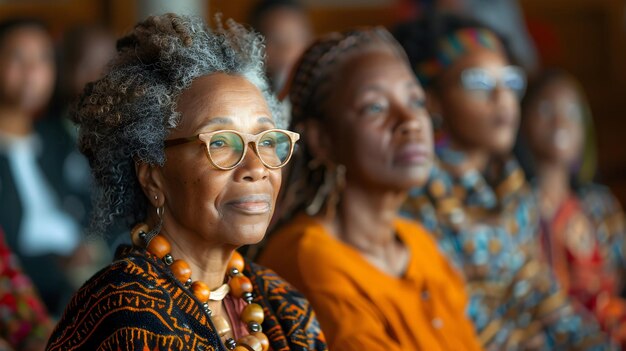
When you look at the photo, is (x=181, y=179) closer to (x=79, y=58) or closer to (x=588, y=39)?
(x=79, y=58)

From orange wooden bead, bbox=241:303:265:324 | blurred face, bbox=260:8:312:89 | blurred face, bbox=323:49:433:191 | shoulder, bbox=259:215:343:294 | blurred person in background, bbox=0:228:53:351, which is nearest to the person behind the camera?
orange wooden bead, bbox=241:303:265:324

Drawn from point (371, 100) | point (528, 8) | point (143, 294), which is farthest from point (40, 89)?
point (528, 8)

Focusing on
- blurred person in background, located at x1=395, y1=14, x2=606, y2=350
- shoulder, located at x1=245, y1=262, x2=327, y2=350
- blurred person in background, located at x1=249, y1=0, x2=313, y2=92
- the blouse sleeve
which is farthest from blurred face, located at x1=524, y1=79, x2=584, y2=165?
shoulder, located at x1=245, y1=262, x2=327, y2=350

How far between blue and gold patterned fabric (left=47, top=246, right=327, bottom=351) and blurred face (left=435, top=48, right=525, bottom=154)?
1.70 metres

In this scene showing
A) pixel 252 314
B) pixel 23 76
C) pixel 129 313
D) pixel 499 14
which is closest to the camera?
pixel 129 313

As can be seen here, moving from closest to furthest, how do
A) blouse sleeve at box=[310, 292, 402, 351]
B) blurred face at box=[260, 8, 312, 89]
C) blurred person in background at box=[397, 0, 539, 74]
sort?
1. blouse sleeve at box=[310, 292, 402, 351]
2. blurred face at box=[260, 8, 312, 89]
3. blurred person in background at box=[397, 0, 539, 74]

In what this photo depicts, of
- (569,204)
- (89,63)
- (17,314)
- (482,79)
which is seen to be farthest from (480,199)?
(89,63)

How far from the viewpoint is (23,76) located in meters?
4.22

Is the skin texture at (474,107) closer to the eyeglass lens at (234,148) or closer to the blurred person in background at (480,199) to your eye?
the blurred person in background at (480,199)

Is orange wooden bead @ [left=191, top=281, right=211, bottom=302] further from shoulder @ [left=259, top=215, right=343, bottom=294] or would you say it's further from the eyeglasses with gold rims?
shoulder @ [left=259, top=215, right=343, bottom=294]

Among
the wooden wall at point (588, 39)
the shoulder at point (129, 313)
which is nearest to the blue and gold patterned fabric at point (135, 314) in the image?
the shoulder at point (129, 313)

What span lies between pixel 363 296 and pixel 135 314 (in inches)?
35.3

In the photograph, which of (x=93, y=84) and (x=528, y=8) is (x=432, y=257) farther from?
(x=528, y=8)

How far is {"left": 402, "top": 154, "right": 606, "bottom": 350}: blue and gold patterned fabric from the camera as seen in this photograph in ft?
11.0
